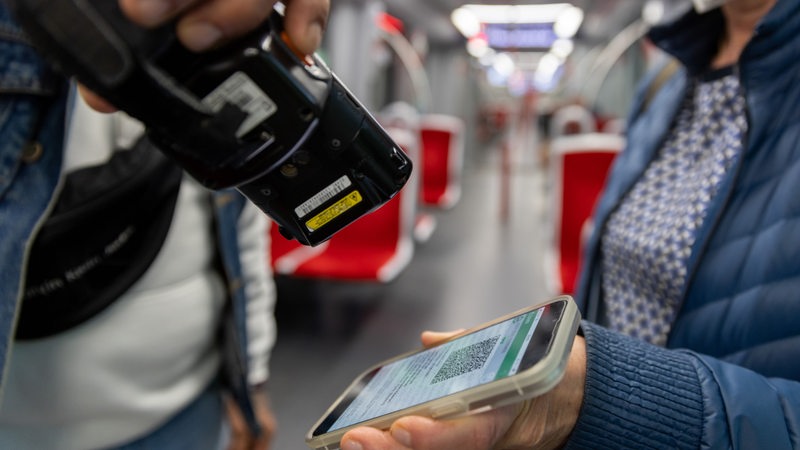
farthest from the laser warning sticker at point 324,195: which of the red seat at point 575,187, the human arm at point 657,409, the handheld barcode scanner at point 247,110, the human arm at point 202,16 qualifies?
the red seat at point 575,187

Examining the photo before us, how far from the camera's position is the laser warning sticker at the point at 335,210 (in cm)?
44

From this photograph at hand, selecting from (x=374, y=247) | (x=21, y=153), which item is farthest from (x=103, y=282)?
(x=374, y=247)

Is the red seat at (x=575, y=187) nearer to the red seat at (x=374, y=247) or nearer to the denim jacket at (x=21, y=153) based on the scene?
the red seat at (x=374, y=247)

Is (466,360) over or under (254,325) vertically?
over

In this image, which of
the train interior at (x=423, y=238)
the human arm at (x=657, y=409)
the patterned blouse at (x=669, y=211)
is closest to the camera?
the human arm at (x=657, y=409)

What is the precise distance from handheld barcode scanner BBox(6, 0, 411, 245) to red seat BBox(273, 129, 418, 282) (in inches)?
89.6

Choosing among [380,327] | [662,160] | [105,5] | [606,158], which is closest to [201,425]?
[105,5]

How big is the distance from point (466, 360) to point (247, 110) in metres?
0.32

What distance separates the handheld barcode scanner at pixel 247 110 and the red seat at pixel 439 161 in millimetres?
4492

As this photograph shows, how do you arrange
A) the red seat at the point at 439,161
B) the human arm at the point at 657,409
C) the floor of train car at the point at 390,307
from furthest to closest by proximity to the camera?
the red seat at the point at 439,161, the floor of train car at the point at 390,307, the human arm at the point at 657,409

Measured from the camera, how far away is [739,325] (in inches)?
26.5

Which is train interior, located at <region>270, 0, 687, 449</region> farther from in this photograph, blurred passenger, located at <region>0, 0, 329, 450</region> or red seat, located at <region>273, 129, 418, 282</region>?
blurred passenger, located at <region>0, 0, 329, 450</region>

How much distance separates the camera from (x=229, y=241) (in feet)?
2.95

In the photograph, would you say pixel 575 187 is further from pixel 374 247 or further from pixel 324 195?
pixel 324 195
